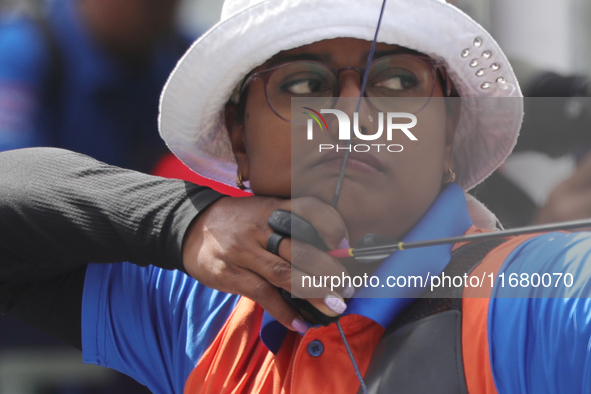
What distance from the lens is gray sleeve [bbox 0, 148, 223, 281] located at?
89 cm

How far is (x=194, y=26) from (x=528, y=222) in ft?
5.04

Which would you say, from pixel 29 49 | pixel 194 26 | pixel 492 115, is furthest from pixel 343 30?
pixel 29 49

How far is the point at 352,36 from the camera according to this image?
32.7 inches

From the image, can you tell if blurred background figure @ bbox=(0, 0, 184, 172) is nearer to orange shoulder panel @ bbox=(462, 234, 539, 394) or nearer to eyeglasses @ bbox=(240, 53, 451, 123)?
eyeglasses @ bbox=(240, 53, 451, 123)

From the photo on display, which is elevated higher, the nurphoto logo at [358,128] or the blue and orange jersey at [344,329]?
the nurphoto logo at [358,128]

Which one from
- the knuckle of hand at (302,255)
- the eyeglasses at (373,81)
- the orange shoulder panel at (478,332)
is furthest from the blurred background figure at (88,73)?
the orange shoulder panel at (478,332)

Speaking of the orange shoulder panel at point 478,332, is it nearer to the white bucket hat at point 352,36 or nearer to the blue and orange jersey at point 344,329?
the blue and orange jersey at point 344,329

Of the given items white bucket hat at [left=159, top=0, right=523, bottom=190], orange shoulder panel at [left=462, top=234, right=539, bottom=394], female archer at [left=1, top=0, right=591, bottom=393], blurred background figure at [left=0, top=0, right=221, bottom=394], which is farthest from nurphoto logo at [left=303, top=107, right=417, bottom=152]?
blurred background figure at [left=0, top=0, right=221, bottom=394]

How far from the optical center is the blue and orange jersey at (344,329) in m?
0.63

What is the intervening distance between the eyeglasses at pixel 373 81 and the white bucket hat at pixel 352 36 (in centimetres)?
3

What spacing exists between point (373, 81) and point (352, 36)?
8 centimetres

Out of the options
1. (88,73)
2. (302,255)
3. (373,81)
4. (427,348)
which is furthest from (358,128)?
(88,73)

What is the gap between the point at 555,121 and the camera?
34.8 inches

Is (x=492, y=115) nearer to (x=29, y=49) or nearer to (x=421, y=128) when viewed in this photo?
(x=421, y=128)
